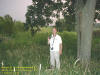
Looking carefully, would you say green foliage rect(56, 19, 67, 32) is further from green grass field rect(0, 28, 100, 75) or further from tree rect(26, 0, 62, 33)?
green grass field rect(0, 28, 100, 75)

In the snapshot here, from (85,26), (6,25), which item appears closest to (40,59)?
(85,26)

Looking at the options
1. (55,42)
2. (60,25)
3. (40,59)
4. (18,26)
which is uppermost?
(18,26)

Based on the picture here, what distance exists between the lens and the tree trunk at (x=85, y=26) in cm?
1020

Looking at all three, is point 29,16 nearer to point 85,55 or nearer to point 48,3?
point 48,3

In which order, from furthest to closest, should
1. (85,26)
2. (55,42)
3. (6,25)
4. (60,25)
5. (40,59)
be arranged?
(6,25), (60,25), (85,26), (40,59), (55,42)

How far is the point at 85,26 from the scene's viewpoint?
10250 mm

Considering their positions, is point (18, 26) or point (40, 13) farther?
point (18, 26)

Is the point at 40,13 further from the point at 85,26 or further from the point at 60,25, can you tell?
the point at 85,26

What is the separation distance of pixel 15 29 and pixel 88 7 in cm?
1954

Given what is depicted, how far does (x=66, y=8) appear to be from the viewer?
40.6 ft

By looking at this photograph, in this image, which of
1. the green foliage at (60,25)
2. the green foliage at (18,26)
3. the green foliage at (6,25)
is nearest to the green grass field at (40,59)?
the green foliage at (18,26)

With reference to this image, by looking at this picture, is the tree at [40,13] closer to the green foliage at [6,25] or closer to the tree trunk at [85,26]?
the tree trunk at [85,26]

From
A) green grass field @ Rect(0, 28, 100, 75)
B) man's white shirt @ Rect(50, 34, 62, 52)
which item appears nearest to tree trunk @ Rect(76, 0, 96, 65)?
green grass field @ Rect(0, 28, 100, 75)

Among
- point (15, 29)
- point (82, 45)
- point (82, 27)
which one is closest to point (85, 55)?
point (82, 45)
